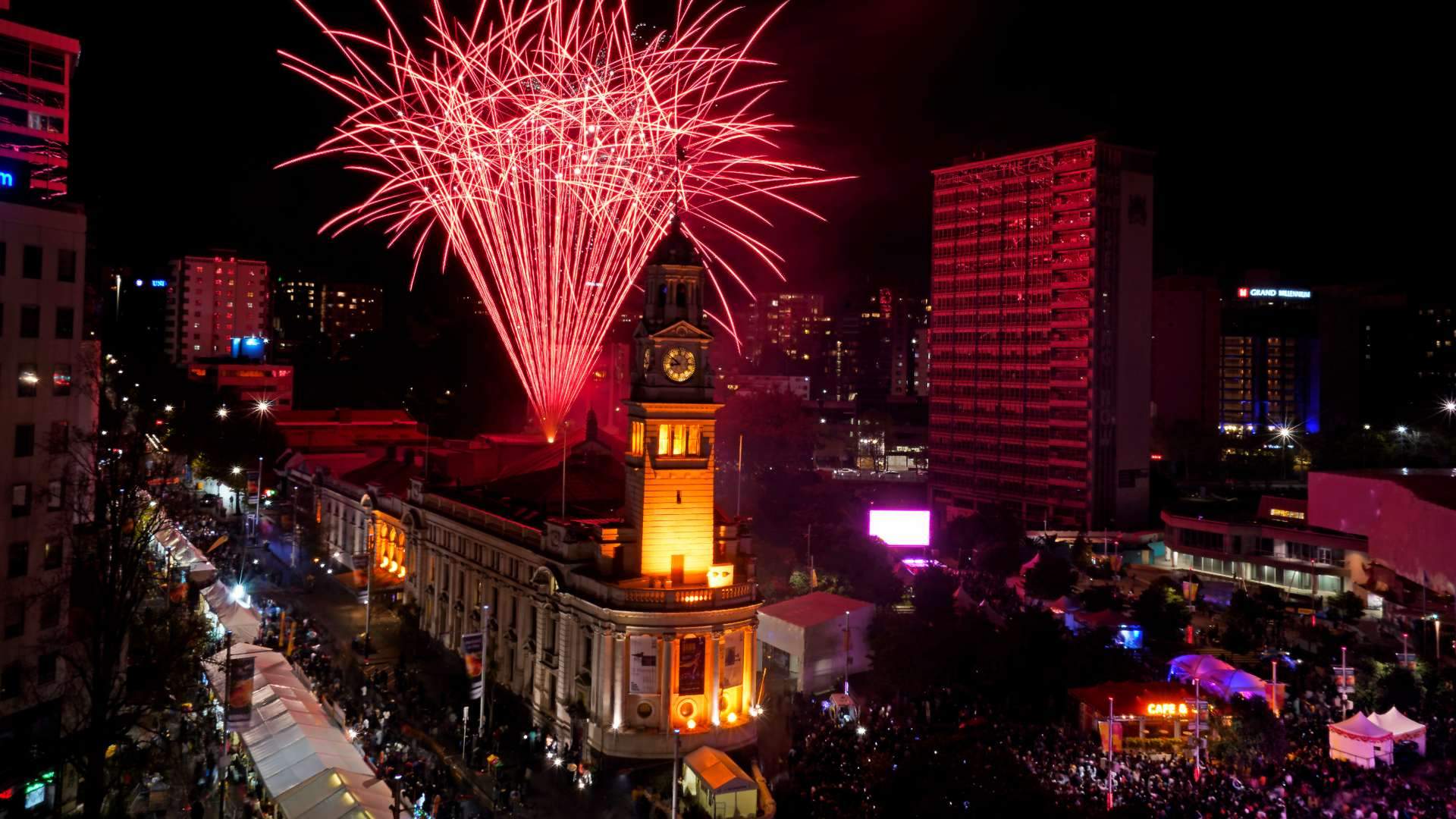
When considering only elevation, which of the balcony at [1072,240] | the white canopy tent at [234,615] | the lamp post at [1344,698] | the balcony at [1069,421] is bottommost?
the lamp post at [1344,698]

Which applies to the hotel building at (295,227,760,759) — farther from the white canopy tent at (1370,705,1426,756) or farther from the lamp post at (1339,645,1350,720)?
the lamp post at (1339,645,1350,720)

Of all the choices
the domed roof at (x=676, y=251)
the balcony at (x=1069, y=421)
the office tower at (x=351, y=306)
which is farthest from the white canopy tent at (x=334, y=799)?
the office tower at (x=351, y=306)

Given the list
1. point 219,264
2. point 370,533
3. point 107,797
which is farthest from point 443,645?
point 219,264

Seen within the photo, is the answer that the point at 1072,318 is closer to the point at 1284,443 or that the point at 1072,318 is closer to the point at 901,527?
the point at 901,527

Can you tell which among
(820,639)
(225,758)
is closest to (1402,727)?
(820,639)

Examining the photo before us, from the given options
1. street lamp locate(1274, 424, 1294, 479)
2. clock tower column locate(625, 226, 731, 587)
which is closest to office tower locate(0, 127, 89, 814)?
clock tower column locate(625, 226, 731, 587)

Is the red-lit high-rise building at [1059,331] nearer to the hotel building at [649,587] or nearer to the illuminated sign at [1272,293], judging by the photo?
the hotel building at [649,587]
